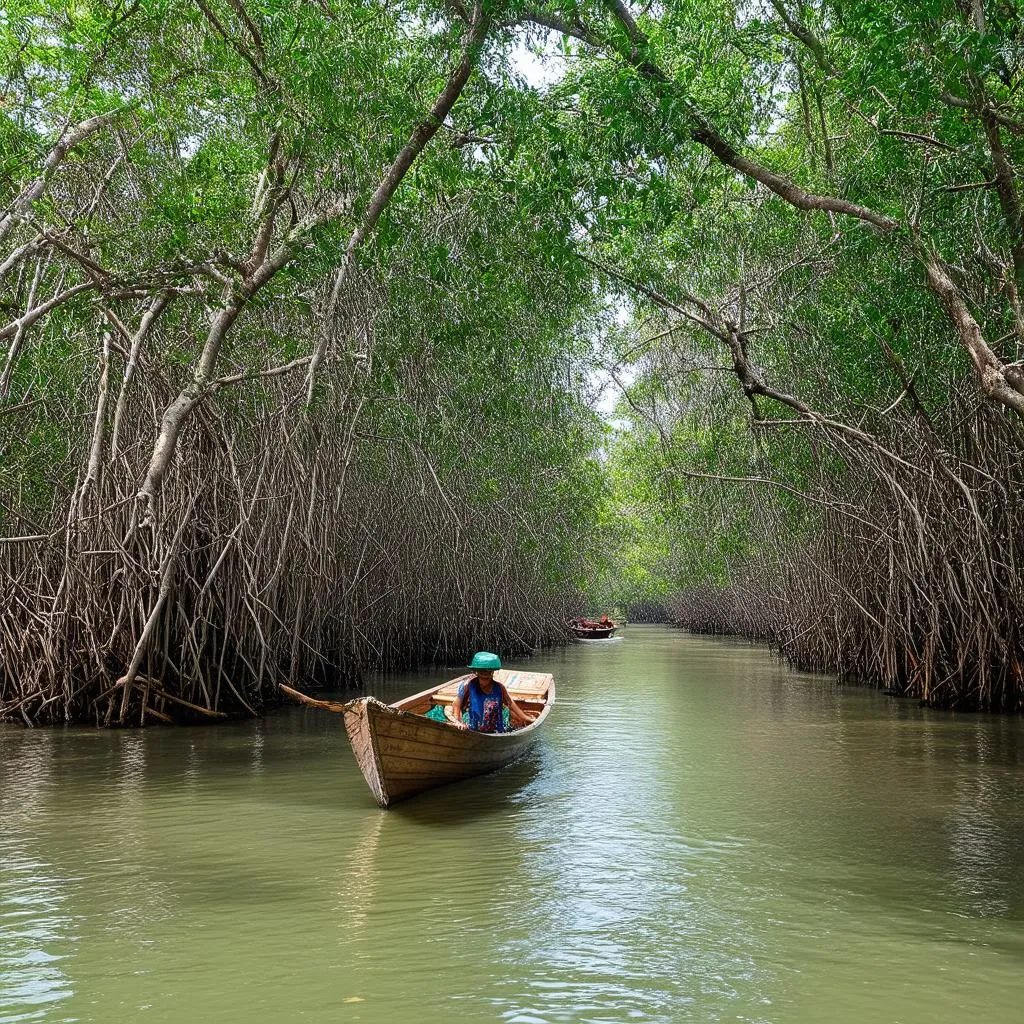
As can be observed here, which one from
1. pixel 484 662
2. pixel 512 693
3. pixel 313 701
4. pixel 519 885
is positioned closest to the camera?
pixel 519 885

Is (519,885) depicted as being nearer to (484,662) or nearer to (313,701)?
(313,701)

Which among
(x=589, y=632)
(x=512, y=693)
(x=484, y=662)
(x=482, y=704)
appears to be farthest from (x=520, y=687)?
(x=589, y=632)

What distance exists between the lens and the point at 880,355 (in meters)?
11.5

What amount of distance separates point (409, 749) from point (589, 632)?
25175mm

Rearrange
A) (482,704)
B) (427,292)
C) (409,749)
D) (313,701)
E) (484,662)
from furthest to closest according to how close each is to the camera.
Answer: (427,292) < (482,704) < (484,662) < (409,749) < (313,701)

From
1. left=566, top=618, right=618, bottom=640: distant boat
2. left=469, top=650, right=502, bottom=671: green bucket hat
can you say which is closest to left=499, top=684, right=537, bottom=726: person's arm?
left=469, top=650, right=502, bottom=671: green bucket hat

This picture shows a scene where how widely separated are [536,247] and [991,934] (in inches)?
267

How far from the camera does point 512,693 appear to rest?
11.7m

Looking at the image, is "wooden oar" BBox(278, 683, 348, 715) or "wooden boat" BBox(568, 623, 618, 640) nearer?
"wooden oar" BBox(278, 683, 348, 715)

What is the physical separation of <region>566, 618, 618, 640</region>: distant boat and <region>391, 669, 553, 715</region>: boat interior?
1969cm

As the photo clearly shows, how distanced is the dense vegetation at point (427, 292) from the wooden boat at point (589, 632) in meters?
15.0

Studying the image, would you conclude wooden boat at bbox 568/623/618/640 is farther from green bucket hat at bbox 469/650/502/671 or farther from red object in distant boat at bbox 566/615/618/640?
green bucket hat at bbox 469/650/502/671

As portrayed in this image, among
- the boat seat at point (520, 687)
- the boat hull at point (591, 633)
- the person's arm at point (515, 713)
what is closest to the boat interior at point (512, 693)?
the boat seat at point (520, 687)

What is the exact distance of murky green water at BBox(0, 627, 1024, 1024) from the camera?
401cm
